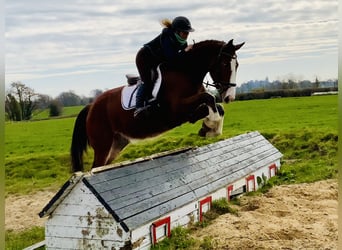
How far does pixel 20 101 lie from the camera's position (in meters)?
2.91

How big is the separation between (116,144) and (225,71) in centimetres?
84

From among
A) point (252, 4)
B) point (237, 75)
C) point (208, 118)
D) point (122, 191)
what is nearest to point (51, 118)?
point (122, 191)

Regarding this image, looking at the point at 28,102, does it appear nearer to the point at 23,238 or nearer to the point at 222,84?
the point at 23,238

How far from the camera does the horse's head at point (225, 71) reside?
2.83 m

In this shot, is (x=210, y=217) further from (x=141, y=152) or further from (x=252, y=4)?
(x=141, y=152)

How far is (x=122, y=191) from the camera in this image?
8.66 ft

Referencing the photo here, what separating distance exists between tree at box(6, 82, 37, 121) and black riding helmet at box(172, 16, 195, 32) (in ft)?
3.05

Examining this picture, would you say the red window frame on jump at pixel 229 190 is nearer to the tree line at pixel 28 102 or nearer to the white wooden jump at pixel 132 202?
the white wooden jump at pixel 132 202

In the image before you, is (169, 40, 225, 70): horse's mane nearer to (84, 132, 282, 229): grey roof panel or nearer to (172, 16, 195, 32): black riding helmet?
(172, 16, 195, 32): black riding helmet


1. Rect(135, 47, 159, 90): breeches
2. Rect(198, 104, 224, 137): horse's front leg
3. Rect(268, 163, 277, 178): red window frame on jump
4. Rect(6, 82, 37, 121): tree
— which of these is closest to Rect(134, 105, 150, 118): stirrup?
Rect(135, 47, 159, 90): breeches

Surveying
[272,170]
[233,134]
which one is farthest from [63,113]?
[233,134]

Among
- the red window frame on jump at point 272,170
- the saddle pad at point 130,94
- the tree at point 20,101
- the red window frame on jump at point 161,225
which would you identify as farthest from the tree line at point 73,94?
the red window frame on jump at point 272,170

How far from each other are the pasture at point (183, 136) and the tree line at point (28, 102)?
0.21ft

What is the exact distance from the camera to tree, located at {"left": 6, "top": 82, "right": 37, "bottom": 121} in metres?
2.84
